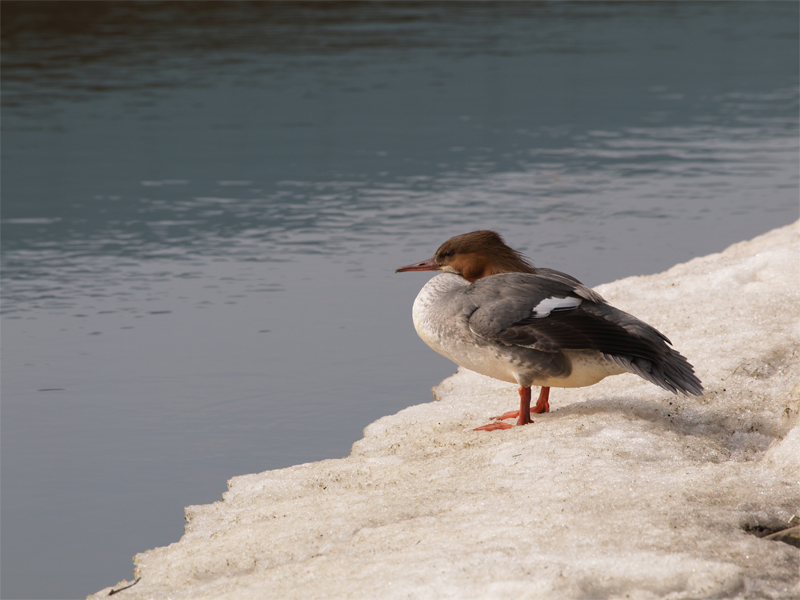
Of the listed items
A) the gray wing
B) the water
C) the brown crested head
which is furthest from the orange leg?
the water

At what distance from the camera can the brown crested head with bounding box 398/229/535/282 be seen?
17.3 ft

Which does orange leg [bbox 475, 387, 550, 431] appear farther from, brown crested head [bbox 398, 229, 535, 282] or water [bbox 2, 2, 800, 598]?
water [bbox 2, 2, 800, 598]

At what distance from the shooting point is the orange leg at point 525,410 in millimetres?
4883

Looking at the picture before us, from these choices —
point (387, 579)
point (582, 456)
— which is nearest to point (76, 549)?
point (387, 579)

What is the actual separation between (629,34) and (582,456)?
26314 mm

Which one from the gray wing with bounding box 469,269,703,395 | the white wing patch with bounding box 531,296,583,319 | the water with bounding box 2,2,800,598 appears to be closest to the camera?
the gray wing with bounding box 469,269,703,395

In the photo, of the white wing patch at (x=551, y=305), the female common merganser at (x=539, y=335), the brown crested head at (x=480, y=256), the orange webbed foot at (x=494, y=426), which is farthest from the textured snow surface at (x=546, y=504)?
the brown crested head at (x=480, y=256)

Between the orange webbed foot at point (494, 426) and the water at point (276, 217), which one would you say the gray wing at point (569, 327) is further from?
the water at point (276, 217)

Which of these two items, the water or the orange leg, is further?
the water

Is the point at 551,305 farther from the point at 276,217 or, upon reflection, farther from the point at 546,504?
the point at 276,217

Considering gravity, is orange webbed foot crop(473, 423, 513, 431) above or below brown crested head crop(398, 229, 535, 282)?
below

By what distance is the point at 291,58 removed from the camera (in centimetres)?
2361

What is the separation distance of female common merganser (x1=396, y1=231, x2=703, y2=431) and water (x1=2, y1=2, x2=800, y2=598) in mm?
1179

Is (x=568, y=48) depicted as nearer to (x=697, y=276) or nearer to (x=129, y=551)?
(x=697, y=276)
